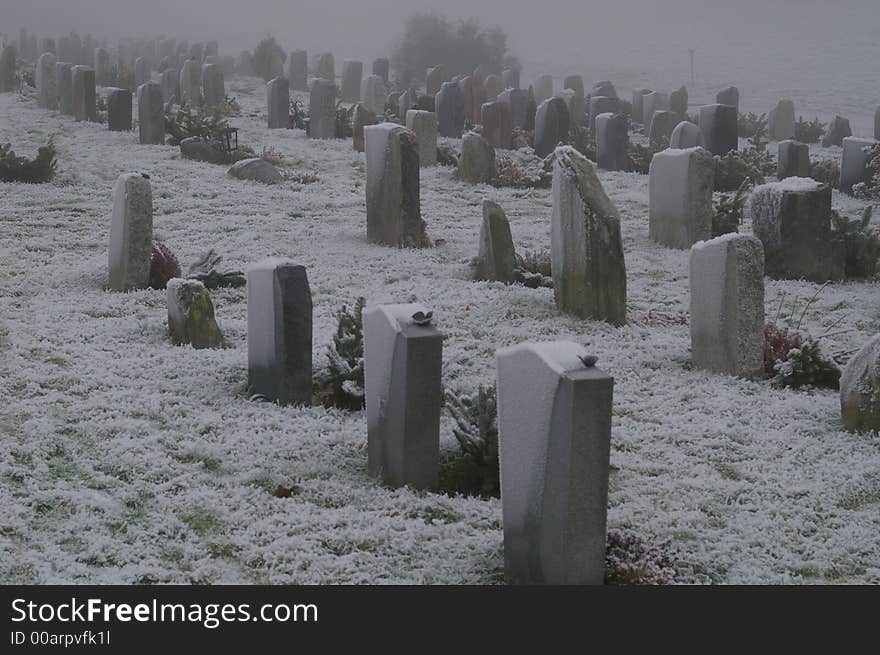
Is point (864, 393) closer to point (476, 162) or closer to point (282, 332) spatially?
point (282, 332)

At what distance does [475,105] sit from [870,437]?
22257 mm

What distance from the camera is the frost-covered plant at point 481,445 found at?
7.04m

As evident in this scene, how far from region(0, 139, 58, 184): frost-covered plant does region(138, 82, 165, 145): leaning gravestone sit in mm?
3577

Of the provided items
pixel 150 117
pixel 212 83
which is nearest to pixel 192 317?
pixel 150 117

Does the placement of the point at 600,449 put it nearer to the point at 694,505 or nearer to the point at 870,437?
the point at 694,505

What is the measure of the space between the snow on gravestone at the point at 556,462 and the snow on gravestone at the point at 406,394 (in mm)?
1077

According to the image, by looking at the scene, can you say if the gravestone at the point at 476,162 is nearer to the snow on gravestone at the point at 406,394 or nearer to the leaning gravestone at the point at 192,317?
the leaning gravestone at the point at 192,317

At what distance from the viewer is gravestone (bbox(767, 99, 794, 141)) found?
1094 inches

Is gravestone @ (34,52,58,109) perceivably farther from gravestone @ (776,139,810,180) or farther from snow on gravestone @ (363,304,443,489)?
snow on gravestone @ (363,304,443,489)

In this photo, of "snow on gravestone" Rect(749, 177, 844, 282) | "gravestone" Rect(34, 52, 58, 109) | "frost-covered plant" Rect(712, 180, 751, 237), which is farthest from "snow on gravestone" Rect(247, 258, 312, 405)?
"gravestone" Rect(34, 52, 58, 109)

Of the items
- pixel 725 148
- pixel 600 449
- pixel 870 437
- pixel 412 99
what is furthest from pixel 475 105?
pixel 600 449

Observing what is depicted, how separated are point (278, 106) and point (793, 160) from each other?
11.4m

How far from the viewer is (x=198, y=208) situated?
54.1 feet

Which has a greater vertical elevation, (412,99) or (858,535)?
(412,99)
